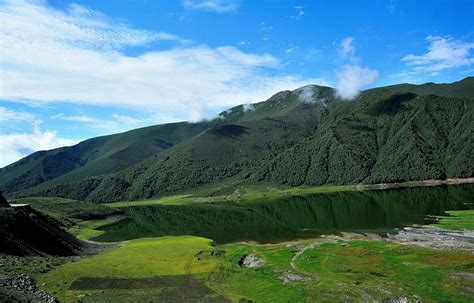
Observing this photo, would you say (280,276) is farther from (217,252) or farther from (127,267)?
(127,267)

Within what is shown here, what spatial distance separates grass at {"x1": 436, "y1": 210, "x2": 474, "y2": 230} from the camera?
9762 cm

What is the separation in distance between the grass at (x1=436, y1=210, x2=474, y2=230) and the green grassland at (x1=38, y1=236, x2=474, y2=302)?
1142 inches

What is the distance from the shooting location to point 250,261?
7544cm

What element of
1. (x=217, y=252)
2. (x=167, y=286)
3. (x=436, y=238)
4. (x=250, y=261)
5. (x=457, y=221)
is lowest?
(x=457, y=221)

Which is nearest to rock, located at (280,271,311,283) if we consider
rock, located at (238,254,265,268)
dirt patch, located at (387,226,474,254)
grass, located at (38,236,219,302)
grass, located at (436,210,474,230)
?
rock, located at (238,254,265,268)

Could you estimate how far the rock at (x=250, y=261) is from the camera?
2830 inches

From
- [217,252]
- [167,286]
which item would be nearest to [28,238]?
[167,286]

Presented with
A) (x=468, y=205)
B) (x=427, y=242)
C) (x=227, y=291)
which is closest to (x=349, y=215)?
(x=468, y=205)

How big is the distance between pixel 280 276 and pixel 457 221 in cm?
6805

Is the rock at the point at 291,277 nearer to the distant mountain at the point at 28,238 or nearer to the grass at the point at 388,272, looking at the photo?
the grass at the point at 388,272

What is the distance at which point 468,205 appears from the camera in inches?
5664

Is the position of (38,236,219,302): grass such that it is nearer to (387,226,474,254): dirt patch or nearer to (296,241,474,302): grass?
(296,241,474,302): grass

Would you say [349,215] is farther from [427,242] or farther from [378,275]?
[378,275]

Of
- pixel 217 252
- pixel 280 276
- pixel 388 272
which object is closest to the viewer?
pixel 388 272
